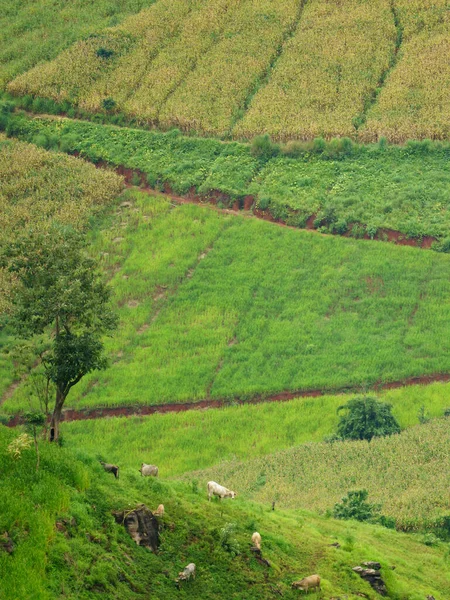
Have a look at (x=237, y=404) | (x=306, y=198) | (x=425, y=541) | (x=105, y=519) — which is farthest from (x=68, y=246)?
(x=306, y=198)

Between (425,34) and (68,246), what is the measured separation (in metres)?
47.2

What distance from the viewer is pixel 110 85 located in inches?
2795

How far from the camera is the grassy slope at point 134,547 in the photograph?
834 inches

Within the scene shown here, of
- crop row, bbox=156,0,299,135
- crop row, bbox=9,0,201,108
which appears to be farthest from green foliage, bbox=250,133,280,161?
crop row, bbox=9,0,201,108

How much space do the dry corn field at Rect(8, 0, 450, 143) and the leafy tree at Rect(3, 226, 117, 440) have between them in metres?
36.7

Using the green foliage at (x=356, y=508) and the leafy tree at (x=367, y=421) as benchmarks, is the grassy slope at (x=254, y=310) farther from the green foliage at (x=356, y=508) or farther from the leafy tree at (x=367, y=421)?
the green foliage at (x=356, y=508)

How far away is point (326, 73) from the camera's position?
223 ft

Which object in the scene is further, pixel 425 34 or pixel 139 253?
pixel 425 34

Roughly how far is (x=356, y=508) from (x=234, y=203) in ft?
91.1

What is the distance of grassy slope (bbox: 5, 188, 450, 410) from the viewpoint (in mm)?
45969

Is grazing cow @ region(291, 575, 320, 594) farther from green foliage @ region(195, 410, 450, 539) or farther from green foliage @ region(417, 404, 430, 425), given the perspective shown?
green foliage @ region(417, 404, 430, 425)

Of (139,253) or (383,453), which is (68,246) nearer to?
(383,453)

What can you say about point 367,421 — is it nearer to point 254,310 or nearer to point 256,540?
point 254,310

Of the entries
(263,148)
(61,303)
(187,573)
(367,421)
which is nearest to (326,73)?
(263,148)
